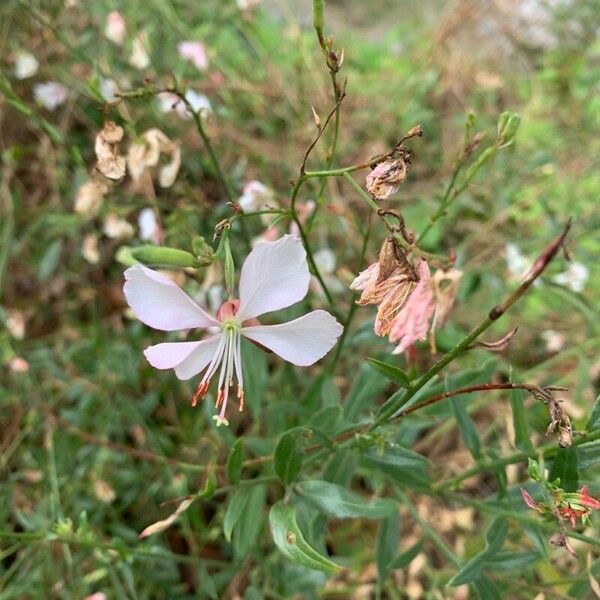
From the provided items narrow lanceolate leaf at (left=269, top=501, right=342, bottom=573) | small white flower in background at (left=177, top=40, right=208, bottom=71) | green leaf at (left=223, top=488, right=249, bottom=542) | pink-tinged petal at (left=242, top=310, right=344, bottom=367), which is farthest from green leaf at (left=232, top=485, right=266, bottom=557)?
small white flower in background at (left=177, top=40, right=208, bottom=71)

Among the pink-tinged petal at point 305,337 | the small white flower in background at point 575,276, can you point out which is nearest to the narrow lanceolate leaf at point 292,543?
the pink-tinged petal at point 305,337

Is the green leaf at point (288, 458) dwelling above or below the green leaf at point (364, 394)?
below

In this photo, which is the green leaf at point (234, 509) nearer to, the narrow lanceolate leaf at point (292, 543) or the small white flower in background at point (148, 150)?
the narrow lanceolate leaf at point (292, 543)

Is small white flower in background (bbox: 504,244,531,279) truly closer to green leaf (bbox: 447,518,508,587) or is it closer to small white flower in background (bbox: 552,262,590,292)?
small white flower in background (bbox: 552,262,590,292)

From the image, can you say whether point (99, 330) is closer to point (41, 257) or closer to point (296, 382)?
point (41, 257)

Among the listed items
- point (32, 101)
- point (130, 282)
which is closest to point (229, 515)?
point (130, 282)

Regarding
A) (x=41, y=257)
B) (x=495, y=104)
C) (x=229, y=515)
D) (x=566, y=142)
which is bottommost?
(x=229, y=515)

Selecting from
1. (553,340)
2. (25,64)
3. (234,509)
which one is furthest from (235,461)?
(25,64)
